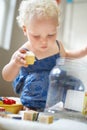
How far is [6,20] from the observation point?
1.31m

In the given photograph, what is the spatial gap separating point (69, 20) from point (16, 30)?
331mm

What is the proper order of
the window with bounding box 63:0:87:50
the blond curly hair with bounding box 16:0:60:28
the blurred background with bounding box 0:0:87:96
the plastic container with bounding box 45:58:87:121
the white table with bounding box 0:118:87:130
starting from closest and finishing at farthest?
the white table with bounding box 0:118:87:130
the plastic container with bounding box 45:58:87:121
the blond curly hair with bounding box 16:0:60:28
the blurred background with bounding box 0:0:87:96
the window with bounding box 63:0:87:50

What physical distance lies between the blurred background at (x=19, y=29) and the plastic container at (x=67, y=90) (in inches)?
13.4

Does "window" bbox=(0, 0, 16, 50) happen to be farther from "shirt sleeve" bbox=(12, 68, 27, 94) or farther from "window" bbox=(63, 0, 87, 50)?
"shirt sleeve" bbox=(12, 68, 27, 94)

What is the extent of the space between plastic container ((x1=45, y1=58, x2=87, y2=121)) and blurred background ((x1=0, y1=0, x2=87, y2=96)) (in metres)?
0.34

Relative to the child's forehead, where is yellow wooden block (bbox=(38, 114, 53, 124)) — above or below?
below

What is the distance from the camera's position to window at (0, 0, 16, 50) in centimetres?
126

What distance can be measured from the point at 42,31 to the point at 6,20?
623mm

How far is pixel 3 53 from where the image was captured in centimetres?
124

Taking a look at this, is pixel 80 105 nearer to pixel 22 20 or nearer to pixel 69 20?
pixel 22 20

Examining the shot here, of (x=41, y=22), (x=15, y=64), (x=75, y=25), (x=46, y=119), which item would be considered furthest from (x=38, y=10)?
(x=75, y=25)

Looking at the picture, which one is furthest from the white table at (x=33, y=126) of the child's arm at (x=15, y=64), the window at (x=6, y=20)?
the window at (x=6, y=20)

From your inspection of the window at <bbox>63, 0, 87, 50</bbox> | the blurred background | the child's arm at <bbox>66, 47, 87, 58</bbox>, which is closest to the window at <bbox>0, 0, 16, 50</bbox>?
the blurred background

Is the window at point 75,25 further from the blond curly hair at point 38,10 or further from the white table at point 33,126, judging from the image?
the white table at point 33,126
